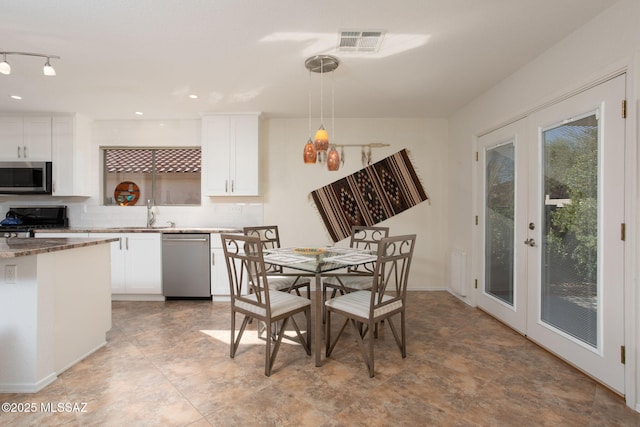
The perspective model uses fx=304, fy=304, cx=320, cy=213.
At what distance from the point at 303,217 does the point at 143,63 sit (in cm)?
253

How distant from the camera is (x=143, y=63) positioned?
2.62 meters

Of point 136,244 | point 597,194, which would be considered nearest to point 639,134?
point 597,194

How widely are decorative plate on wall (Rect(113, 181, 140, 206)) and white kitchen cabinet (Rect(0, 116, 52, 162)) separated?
87 cm

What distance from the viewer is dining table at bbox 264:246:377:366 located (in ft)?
6.98

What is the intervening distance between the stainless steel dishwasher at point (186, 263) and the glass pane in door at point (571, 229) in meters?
3.52

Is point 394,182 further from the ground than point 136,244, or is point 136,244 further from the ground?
point 394,182

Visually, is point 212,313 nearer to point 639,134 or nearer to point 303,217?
point 303,217

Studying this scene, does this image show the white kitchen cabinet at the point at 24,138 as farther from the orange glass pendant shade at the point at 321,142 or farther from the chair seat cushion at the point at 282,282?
the orange glass pendant shade at the point at 321,142

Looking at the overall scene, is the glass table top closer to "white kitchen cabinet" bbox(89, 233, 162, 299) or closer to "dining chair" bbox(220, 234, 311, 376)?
"dining chair" bbox(220, 234, 311, 376)

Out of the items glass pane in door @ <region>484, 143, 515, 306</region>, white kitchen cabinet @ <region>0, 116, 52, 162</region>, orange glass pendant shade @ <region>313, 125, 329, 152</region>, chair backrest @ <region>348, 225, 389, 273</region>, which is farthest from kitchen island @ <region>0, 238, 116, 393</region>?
glass pane in door @ <region>484, 143, 515, 306</region>

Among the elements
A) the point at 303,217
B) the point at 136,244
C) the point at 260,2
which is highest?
the point at 260,2

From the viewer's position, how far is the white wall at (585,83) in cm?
175

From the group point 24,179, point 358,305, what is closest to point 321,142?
point 358,305

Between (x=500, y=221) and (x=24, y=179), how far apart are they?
5.78 meters
